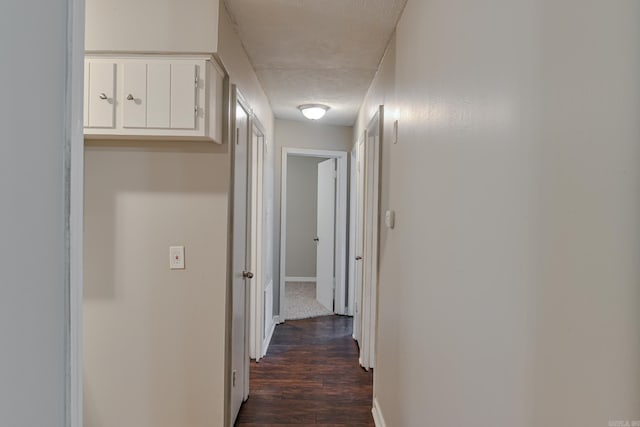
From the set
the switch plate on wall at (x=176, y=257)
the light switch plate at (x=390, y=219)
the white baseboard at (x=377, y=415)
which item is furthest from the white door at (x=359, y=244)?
the switch plate on wall at (x=176, y=257)

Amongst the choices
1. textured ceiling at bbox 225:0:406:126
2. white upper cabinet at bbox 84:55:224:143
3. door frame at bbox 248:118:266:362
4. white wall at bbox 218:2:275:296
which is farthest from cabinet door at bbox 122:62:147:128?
door frame at bbox 248:118:266:362

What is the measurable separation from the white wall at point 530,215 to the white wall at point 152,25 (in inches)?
42.8

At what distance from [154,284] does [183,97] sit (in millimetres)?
1013

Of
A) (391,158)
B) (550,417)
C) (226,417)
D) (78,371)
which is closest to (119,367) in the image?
(226,417)

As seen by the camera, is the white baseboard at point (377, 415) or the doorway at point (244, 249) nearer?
the doorway at point (244, 249)

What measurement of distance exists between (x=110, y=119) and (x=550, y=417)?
6.81 feet

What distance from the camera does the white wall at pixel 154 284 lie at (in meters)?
2.10

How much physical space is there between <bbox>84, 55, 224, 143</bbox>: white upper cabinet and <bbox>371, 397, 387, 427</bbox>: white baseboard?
78.9 inches

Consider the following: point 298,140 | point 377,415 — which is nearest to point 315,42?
point 298,140

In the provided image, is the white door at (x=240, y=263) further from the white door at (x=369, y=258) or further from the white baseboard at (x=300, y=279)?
the white baseboard at (x=300, y=279)

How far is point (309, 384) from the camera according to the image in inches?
121

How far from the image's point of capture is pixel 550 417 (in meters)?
0.74

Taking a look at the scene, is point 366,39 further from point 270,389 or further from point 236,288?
point 270,389

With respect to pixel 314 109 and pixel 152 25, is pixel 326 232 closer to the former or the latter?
pixel 314 109
